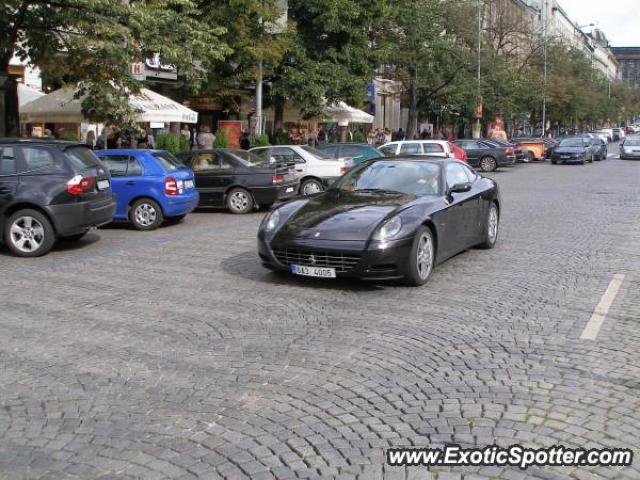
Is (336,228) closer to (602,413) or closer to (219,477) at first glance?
(602,413)

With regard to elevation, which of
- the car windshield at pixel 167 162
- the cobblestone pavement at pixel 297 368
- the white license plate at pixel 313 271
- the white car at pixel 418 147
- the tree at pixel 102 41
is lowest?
the cobblestone pavement at pixel 297 368

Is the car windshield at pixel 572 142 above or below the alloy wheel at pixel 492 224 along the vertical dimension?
above

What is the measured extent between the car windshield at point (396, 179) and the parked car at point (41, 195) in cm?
378

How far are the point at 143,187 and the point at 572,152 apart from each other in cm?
3138

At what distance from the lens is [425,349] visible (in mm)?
5711

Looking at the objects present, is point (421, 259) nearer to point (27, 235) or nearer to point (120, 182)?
point (27, 235)

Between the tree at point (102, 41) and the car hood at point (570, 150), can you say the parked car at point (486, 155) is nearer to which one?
the car hood at point (570, 150)

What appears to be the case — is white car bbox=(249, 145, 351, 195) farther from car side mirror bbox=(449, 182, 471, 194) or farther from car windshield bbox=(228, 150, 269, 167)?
car side mirror bbox=(449, 182, 471, 194)

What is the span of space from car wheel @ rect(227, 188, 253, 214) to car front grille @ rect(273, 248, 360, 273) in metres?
8.02

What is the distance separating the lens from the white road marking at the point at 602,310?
621 centimetres

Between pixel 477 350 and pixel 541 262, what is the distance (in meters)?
4.29

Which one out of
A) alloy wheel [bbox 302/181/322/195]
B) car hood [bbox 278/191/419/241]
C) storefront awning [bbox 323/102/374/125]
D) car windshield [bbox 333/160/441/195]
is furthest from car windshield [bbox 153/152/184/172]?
storefront awning [bbox 323/102/374/125]

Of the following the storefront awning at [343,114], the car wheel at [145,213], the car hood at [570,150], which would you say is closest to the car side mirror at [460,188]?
the car wheel at [145,213]

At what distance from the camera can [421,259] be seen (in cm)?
808
